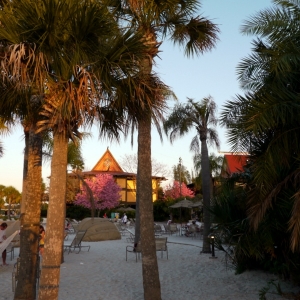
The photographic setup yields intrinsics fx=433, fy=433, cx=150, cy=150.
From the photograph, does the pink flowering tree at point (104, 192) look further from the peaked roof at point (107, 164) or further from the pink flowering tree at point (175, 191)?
the pink flowering tree at point (175, 191)

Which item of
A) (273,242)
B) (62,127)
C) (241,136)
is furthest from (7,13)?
(273,242)

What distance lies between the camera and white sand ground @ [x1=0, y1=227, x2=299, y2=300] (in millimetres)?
9188

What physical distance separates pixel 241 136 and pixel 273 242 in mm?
2614

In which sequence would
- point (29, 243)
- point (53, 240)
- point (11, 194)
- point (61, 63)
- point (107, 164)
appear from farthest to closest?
point (11, 194) → point (107, 164) → point (29, 243) → point (61, 63) → point (53, 240)

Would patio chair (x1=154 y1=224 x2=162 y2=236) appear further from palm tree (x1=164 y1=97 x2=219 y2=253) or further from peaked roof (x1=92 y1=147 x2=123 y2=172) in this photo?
peaked roof (x1=92 y1=147 x2=123 y2=172)

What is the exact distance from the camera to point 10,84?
658 centimetres

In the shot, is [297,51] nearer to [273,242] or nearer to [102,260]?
[273,242]

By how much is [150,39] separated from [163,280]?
5.96 m

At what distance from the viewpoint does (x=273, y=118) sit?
657 centimetres

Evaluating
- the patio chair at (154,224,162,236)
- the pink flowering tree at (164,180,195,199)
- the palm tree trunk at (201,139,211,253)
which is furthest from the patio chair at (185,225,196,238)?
the pink flowering tree at (164,180,195,199)

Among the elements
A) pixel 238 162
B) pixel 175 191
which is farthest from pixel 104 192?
pixel 238 162

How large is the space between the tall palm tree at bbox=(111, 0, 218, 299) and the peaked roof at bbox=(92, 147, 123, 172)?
46.2 meters

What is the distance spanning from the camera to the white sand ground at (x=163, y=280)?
9.19 m

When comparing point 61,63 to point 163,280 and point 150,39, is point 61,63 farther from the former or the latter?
point 163,280
